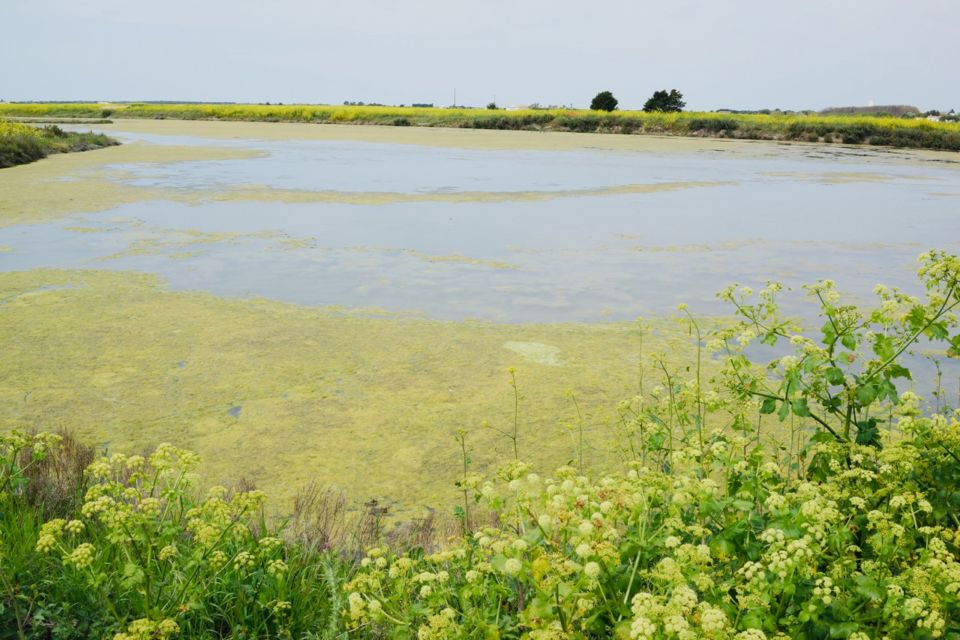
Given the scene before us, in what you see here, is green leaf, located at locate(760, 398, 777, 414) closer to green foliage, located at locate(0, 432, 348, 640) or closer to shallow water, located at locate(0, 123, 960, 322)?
green foliage, located at locate(0, 432, 348, 640)

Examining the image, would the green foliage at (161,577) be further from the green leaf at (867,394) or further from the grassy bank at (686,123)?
the grassy bank at (686,123)

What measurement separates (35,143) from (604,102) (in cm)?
2850

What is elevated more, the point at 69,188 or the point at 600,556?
the point at 600,556

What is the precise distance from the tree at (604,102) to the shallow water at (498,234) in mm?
25316

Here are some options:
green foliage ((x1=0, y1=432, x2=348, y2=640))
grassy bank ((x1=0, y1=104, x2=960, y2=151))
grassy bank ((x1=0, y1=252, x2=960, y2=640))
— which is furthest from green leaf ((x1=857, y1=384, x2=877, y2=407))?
grassy bank ((x1=0, y1=104, x2=960, y2=151))

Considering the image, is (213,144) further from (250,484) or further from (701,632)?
(701,632)

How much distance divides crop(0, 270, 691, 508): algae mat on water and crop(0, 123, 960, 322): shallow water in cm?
44

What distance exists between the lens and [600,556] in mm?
1231

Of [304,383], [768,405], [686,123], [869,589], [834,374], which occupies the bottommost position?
[304,383]

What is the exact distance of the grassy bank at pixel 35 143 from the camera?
1128cm

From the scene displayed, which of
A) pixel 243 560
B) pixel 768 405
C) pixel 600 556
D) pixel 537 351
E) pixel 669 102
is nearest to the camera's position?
pixel 600 556

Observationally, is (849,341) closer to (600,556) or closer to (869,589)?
(869,589)

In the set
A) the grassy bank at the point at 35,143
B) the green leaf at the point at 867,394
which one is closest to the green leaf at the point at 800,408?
the green leaf at the point at 867,394

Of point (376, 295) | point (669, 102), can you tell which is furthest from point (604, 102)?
point (376, 295)
